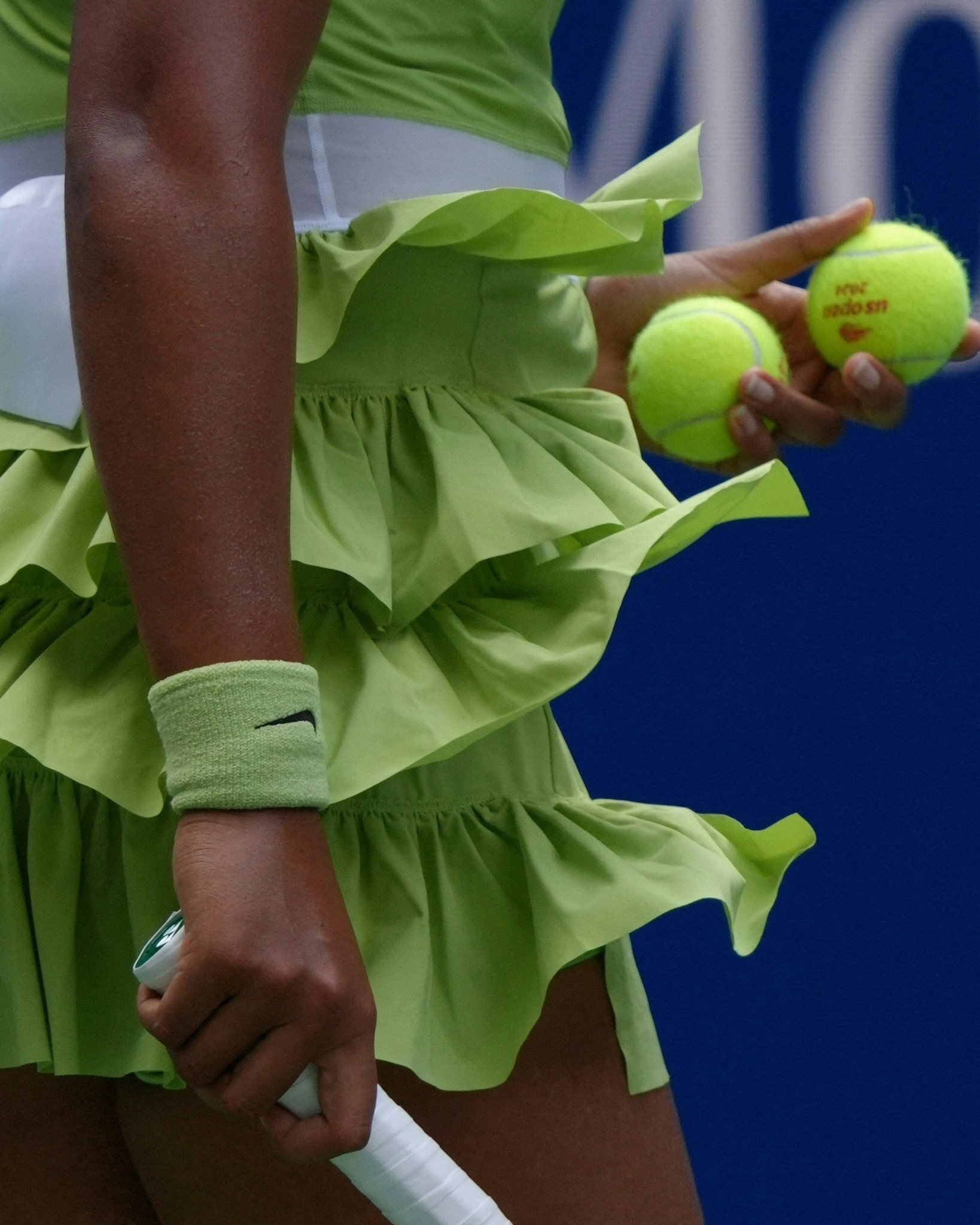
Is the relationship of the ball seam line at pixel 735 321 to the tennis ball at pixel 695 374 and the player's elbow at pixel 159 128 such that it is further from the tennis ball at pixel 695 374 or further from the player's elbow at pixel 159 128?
the player's elbow at pixel 159 128

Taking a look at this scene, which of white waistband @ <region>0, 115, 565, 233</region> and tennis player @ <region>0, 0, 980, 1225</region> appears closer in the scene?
tennis player @ <region>0, 0, 980, 1225</region>

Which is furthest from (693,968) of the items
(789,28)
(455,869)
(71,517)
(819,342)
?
(71,517)

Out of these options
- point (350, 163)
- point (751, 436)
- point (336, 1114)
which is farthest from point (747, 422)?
point (336, 1114)

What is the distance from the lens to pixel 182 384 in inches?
23.2

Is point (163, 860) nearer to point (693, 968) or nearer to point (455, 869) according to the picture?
point (455, 869)

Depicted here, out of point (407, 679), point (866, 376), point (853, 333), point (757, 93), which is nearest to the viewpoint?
point (407, 679)

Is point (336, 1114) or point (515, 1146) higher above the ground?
point (336, 1114)

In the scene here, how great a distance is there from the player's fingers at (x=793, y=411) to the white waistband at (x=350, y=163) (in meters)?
0.34

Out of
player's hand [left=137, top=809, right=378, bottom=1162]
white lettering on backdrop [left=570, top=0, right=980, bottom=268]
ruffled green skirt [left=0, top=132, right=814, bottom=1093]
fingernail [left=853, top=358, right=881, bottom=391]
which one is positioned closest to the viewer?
player's hand [left=137, top=809, right=378, bottom=1162]

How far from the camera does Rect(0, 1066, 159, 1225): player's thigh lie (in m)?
0.75

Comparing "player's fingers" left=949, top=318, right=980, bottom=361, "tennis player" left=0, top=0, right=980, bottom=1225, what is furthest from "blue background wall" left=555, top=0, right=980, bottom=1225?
"tennis player" left=0, top=0, right=980, bottom=1225

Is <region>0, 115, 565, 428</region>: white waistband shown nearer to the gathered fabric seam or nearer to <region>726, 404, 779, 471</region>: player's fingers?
the gathered fabric seam

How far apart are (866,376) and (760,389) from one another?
2.6 inches

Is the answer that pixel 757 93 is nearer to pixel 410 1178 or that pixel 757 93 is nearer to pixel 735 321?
pixel 735 321
